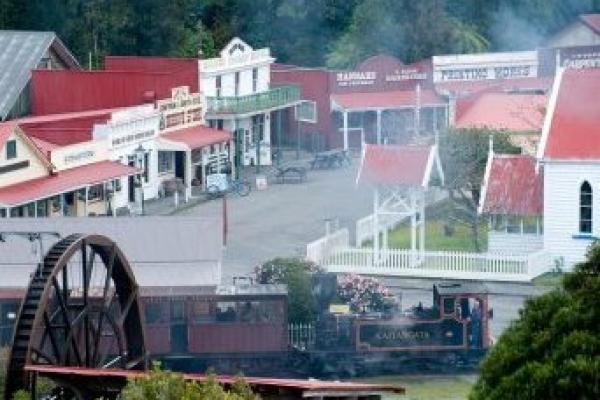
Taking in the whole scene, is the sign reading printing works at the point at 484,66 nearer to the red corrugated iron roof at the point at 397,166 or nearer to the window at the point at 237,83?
the window at the point at 237,83

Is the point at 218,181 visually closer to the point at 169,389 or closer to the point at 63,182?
the point at 63,182

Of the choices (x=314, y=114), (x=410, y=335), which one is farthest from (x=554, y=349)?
(x=314, y=114)

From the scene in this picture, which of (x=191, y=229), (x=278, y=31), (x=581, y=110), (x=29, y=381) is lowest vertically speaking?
(x=29, y=381)

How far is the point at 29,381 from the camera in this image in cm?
2502

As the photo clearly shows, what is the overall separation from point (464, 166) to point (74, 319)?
2373 cm

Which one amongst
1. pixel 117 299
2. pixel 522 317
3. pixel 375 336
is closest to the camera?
pixel 522 317

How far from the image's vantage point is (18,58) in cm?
6175

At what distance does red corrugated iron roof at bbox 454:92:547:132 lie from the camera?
6106 cm

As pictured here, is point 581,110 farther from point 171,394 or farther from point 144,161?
point 171,394

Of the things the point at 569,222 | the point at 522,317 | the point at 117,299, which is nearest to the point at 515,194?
the point at 569,222

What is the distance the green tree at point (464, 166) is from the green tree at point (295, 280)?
10.9 metres

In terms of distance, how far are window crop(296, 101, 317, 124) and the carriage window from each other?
3256cm

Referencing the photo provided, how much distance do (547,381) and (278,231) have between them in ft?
113

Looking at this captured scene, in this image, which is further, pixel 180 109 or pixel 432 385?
pixel 180 109
